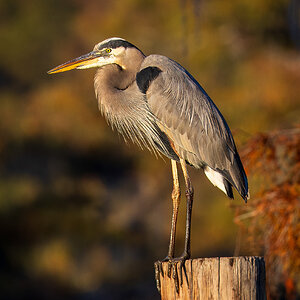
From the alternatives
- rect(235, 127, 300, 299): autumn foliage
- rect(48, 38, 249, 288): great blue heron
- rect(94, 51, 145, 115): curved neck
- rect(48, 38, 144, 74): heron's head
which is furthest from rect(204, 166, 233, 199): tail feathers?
rect(48, 38, 144, 74): heron's head

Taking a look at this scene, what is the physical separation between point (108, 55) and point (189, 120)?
62 centimetres

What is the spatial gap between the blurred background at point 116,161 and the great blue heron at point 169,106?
3911 mm

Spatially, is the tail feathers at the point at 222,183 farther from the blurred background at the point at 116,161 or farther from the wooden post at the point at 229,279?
the blurred background at the point at 116,161

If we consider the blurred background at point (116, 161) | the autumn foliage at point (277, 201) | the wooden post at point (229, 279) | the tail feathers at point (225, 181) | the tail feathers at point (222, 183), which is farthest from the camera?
the blurred background at point (116, 161)

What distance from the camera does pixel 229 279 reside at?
2996 mm

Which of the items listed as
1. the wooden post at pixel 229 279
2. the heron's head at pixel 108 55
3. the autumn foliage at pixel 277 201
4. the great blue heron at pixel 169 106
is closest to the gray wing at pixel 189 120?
the great blue heron at pixel 169 106

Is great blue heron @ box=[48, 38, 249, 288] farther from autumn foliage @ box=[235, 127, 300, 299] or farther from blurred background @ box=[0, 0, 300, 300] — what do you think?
blurred background @ box=[0, 0, 300, 300]

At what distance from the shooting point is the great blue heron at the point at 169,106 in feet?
13.5

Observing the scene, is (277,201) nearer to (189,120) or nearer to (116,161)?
(189,120)

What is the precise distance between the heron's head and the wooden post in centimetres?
156

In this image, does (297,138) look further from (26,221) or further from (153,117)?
(26,221)

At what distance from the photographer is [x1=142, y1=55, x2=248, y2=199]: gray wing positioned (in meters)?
4.10

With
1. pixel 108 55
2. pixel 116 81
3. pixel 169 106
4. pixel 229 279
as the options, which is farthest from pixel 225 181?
pixel 229 279

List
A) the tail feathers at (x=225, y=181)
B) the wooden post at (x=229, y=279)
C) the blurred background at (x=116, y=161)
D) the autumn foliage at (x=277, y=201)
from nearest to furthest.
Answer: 1. the wooden post at (x=229, y=279)
2. the tail feathers at (x=225, y=181)
3. the autumn foliage at (x=277, y=201)
4. the blurred background at (x=116, y=161)
